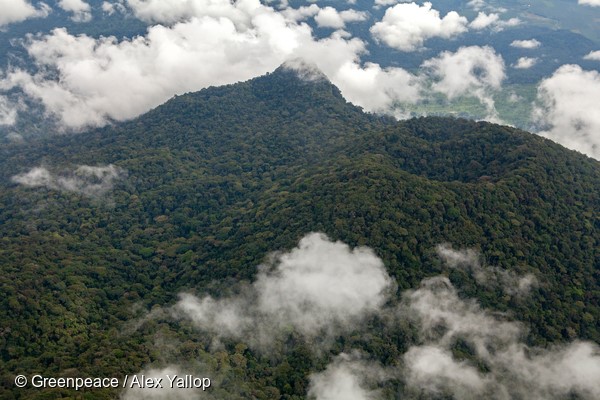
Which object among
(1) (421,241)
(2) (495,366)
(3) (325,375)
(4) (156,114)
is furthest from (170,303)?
(4) (156,114)

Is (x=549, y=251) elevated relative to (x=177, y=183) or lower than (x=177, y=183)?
lower

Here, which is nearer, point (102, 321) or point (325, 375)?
point (325, 375)

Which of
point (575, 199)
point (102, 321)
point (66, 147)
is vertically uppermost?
point (66, 147)

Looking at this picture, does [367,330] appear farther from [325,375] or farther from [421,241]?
[421,241]

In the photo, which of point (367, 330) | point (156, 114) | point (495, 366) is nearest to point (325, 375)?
point (367, 330)

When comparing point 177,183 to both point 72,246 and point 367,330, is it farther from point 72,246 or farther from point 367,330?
point 367,330

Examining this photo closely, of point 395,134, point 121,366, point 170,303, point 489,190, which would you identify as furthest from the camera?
point 395,134

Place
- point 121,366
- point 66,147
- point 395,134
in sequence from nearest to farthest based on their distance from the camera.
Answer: point 121,366
point 395,134
point 66,147
